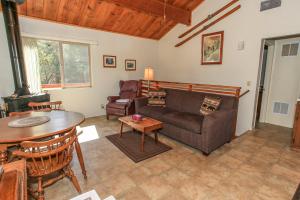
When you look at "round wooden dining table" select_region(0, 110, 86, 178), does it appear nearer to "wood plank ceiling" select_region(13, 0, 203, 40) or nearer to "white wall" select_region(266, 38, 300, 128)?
"wood plank ceiling" select_region(13, 0, 203, 40)

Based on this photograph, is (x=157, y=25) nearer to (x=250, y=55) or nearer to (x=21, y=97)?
(x=250, y=55)

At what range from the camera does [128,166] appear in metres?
2.28

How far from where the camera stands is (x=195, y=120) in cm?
279

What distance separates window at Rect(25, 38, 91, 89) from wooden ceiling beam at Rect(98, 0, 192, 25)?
5.50 feet

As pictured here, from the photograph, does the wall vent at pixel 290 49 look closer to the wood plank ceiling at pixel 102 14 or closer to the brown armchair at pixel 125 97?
the wood plank ceiling at pixel 102 14

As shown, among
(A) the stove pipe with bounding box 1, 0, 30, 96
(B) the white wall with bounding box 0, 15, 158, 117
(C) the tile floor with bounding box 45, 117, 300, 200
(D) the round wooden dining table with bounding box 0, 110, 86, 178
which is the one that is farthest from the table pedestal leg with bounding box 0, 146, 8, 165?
(B) the white wall with bounding box 0, 15, 158, 117

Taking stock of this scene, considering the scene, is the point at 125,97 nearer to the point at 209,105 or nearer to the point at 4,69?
the point at 209,105

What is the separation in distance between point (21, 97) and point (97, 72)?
6.47 feet

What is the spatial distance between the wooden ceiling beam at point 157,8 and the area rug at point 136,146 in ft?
9.05

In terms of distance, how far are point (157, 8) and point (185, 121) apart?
9.24 ft

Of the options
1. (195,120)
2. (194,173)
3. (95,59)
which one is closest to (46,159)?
(194,173)

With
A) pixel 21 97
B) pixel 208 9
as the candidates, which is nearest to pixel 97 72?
pixel 21 97

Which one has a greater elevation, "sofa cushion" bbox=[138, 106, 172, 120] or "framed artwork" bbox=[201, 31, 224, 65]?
"framed artwork" bbox=[201, 31, 224, 65]

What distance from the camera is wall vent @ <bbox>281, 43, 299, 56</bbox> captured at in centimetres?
349
